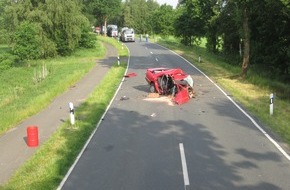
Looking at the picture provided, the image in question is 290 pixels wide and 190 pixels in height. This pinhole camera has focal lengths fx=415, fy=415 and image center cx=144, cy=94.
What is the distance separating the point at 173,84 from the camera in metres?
21.5

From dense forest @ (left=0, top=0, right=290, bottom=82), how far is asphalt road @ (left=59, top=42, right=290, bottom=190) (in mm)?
9514

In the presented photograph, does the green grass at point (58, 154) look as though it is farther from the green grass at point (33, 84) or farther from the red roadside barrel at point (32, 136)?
the green grass at point (33, 84)

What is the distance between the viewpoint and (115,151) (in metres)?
12.9

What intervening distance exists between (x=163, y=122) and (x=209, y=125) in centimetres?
185

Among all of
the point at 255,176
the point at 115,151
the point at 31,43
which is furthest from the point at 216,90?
the point at 31,43

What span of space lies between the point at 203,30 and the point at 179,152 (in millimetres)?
44228

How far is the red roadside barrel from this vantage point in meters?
13.7

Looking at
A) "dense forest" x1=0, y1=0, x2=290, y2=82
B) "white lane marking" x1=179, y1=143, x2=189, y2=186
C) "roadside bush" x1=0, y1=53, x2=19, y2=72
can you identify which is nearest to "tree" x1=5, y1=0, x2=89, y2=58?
"dense forest" x1=0, y1=0, x2=290, y2=82

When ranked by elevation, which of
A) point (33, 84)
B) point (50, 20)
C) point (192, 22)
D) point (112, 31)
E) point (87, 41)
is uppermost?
point (192, 22)

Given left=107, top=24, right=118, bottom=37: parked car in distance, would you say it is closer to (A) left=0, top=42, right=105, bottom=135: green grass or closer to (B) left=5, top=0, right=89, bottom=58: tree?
(A) left=0, top=42, right=105, bottom=135: green grass

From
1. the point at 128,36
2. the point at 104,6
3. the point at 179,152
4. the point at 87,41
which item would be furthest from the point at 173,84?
the point at 104,6

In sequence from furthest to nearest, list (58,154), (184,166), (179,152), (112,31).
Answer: (112,31) < (58,154) < (179,152) < (184,166)

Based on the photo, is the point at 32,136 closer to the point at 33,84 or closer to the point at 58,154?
the point at 58,154

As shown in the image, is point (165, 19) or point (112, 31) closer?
point (112, 31)
